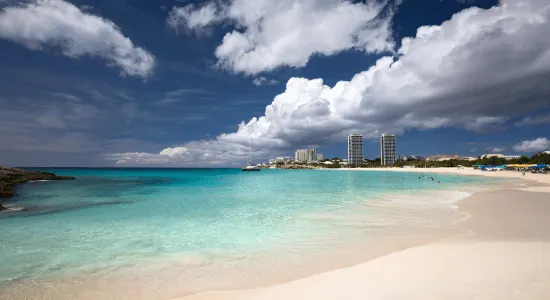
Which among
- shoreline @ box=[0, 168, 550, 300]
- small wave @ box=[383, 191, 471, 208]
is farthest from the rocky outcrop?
small wave @ box=[383, 191, 471, 208]

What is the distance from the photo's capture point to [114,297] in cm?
646

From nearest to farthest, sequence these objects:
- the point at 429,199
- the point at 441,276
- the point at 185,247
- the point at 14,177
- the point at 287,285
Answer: the point at 441,276 < the point at 287,285 < the point at 185,247 < the point at 429,199 < the point at 14,177

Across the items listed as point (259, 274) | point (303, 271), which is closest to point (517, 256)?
point (303, 271)

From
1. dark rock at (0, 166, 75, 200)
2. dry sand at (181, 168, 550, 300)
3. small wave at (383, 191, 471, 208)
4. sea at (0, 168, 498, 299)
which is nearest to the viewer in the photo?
dry sand at (181, 168, 550, 300)

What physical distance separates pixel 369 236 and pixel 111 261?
9.49m

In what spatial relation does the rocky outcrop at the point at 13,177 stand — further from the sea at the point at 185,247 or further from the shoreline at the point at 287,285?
the shoreline at the point at 287,285

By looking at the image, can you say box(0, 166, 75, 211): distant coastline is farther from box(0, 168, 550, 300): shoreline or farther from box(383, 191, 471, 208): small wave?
box(383, 191, 471, 208): small wave

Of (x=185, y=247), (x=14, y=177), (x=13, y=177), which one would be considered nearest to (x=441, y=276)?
(x=185, y=247)

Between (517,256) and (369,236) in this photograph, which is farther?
(369,236)

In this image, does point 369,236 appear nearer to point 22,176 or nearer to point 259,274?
point 259,274

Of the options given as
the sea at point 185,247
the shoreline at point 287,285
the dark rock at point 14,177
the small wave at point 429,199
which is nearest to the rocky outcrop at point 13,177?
the dark rock at point 14,177

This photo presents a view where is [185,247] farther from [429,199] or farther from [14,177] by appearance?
[14,177]

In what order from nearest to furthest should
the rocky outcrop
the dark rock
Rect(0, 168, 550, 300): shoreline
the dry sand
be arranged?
1. the dry sand
2. Rect(0, 168, 550, 300): shoreline
3. the rocky outcrop
4. the dark rock

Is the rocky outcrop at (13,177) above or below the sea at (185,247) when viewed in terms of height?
above
